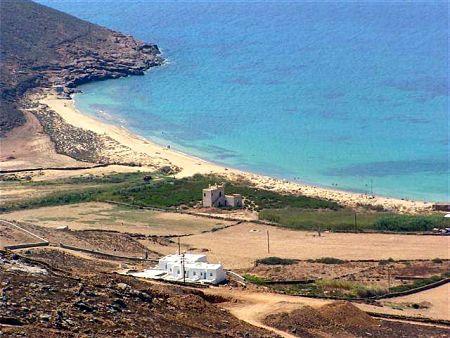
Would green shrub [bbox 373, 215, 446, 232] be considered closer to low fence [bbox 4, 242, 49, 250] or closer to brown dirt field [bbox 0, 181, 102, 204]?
low fence [bbox 4, 242, 49, 250]

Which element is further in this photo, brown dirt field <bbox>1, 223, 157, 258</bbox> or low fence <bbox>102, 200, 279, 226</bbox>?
low fence <bbox>102, 200, 279, 226</bbox>

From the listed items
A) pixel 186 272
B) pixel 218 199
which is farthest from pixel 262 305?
pixel 218 199

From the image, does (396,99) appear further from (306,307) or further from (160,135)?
(306,307)

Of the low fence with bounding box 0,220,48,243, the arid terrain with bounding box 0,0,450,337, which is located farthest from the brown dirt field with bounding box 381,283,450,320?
the low fence with bounding box 0,220,48,243

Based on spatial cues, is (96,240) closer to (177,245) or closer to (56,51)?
(177,245)

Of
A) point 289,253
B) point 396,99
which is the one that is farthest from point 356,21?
point 289,253
